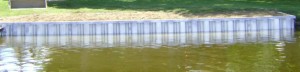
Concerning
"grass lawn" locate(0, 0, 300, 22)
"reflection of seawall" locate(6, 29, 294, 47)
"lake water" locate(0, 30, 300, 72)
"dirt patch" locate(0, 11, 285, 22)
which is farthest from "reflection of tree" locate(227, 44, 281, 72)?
"grass lawn" locate(0, 0, 300, 22)

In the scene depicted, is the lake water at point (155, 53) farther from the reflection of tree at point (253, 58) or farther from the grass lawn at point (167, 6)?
the grass lawn at point (167, 6)

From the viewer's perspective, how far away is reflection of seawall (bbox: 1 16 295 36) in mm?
23859

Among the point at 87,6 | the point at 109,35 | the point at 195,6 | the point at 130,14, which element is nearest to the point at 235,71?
the point at 109,35

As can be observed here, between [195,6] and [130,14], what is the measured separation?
499 centimetres

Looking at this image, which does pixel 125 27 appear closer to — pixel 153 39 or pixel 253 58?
pixel 153 39

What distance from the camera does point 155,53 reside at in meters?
17.2

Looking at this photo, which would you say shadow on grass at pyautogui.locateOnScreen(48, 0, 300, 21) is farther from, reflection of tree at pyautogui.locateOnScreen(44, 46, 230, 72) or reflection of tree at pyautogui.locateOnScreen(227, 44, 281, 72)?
reflection of tree at pyautogui.locateOnScreen(44, 46, 230, 72)

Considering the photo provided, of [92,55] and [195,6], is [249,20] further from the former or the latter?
[92,55]

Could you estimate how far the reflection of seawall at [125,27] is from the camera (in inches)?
939

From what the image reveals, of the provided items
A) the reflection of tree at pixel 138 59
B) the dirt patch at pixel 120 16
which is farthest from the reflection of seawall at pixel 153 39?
the reflection of tree at pixel 138 59

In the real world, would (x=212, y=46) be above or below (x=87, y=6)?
below

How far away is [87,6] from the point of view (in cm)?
3122

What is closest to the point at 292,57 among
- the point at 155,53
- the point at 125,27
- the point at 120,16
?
the point at 155,53

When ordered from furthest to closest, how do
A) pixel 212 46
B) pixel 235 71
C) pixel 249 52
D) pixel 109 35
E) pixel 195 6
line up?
1. pixel 195 6
2. pixel 109 35
3. pixel 212 46
4. pixel 249 52
5. pixel 235 71
